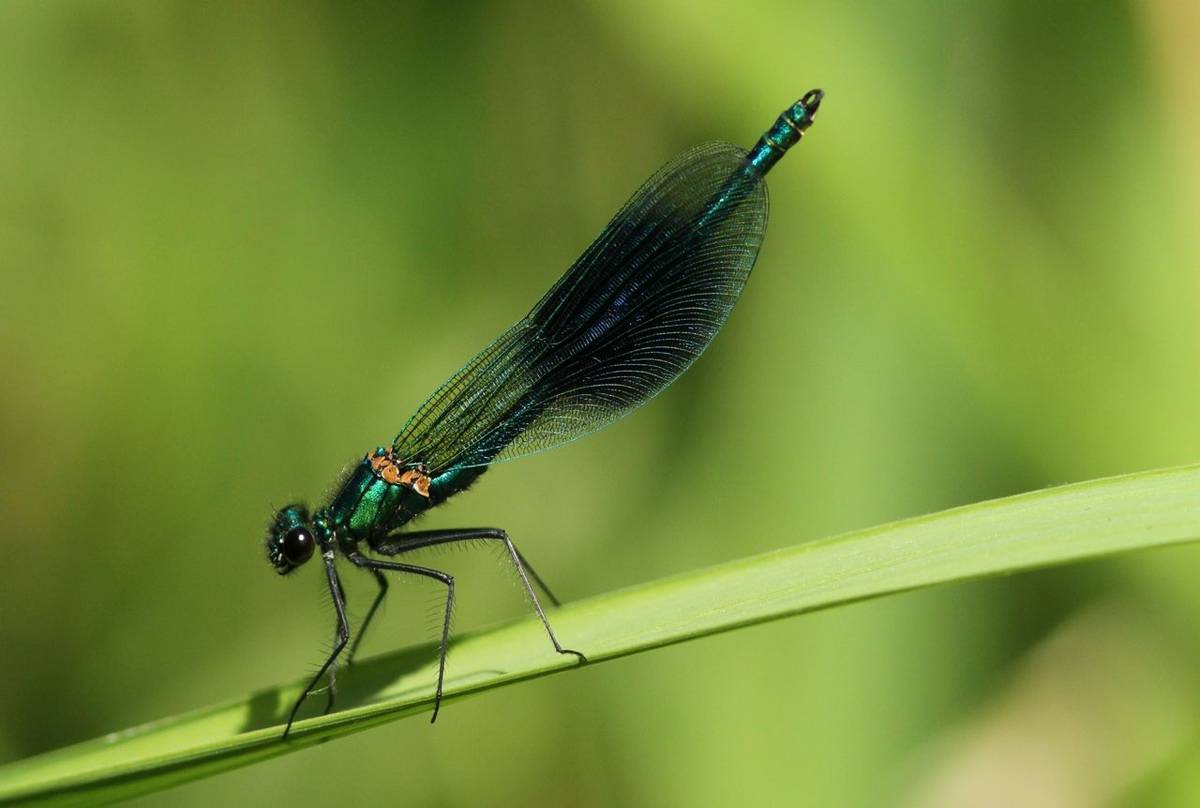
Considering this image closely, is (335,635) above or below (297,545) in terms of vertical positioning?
below

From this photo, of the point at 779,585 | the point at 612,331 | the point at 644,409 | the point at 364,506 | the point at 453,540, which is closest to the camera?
the point at 779,585

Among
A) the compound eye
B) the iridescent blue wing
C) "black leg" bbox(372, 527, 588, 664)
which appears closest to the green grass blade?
"black leg" bbox(372, 527, 588, 664)

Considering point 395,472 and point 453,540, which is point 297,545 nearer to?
point 395,472

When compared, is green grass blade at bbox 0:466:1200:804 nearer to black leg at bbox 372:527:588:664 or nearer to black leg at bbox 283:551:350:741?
Answer: black leg at bbox 283:551:350:741

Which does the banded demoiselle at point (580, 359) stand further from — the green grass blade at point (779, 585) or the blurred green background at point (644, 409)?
the green grass blade at point (779, 585)

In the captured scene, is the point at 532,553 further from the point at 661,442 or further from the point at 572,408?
the point at 572,408

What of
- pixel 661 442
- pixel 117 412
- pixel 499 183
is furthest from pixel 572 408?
pixel 117 412

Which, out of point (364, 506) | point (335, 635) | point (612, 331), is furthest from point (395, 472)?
point (612, 331)

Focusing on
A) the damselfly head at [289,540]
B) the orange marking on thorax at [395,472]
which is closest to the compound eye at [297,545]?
the damselfly head at [289,540]
